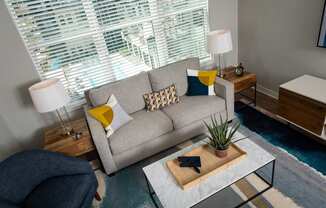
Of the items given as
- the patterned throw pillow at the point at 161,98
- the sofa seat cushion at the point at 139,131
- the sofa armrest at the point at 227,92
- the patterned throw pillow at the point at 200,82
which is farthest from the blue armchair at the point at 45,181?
the sofa armrest at the point at 227,92

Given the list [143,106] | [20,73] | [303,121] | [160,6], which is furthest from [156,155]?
[160,6]

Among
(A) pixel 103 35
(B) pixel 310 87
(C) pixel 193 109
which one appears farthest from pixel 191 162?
(A) pixel 103 35

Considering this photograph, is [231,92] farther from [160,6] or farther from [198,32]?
[160,6]

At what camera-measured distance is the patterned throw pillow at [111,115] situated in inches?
90.6

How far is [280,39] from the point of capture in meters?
3.03

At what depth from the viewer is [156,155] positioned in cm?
261

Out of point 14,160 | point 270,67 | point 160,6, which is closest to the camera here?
point 14,160

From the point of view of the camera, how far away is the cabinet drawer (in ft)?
7.34

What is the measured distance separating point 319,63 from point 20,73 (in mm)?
3540

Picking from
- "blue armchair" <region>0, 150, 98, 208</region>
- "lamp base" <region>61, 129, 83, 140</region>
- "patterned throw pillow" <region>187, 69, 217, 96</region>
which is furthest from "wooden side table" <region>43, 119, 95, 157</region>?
"patterned throw pillow" <region>187, 69, 217, 96</region>

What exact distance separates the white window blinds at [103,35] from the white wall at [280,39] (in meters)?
0.72

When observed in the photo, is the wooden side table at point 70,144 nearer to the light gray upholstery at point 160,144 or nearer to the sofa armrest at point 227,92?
the light gray upholstery at point 160,144

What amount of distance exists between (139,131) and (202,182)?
94 cm

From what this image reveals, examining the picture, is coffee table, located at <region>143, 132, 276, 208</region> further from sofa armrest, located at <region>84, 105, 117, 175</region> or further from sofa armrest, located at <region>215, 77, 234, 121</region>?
sofa armrest, located at <region>215, 77, 234, 121</region>
